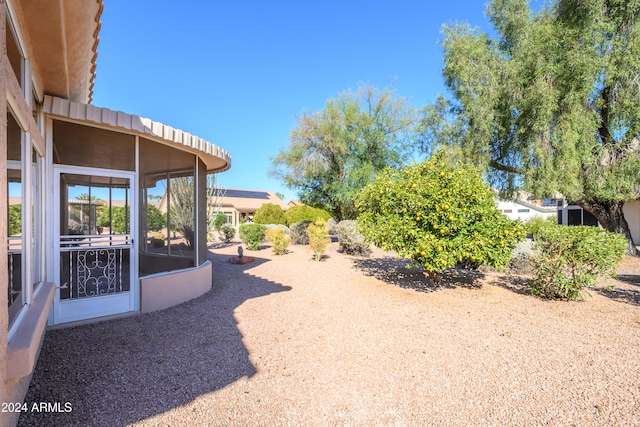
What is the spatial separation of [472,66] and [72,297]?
47.7 ft

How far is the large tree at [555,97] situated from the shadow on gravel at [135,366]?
11735 mm

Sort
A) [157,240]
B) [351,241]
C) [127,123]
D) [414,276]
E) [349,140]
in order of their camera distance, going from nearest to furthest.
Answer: [127,123]
[157,240]
[414,276]
[351,241]
[349,140]

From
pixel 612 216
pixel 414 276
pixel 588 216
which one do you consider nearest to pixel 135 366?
pixel 414 276

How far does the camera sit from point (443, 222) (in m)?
6.49

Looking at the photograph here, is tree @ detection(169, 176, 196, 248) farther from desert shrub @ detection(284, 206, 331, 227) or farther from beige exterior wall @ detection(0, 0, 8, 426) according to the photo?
desert shrub @ detection(284, 206, 331, 227)

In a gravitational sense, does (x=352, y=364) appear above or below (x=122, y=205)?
below

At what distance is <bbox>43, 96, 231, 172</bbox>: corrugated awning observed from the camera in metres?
4.30

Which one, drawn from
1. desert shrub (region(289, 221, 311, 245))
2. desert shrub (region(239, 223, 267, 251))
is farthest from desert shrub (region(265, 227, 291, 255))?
desert shrub (region(289, 221, 311, 245))

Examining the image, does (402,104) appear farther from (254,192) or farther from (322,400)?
(254,192)

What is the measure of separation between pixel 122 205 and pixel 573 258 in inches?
364

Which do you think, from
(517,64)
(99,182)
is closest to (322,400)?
(99,182)

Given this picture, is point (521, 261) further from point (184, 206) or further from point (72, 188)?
point (72, 188)

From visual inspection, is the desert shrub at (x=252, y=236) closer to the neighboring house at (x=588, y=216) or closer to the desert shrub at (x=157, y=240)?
the desert shrub at (x=157, y=240)

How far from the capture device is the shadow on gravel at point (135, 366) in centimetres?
282
